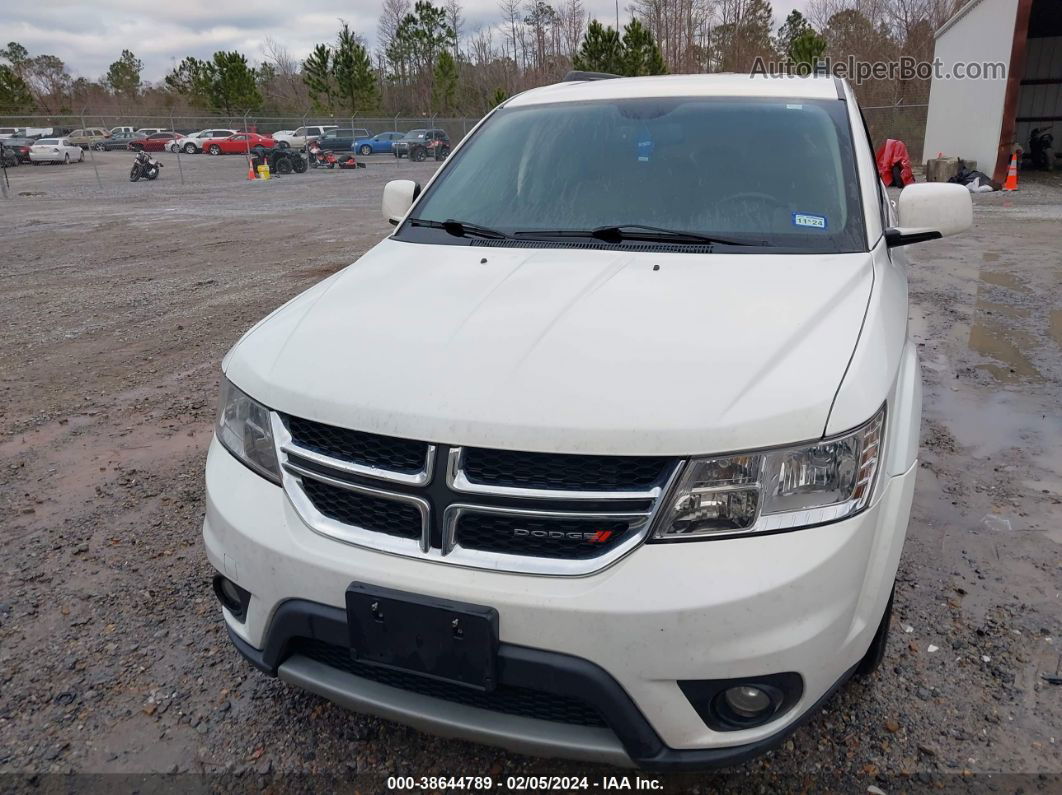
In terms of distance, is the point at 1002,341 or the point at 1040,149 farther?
the point at 1040,149

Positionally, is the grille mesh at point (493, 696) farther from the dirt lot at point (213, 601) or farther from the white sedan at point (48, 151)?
the white sedan at point (48, 151)

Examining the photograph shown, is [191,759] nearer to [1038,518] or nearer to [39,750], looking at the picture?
[39,750]

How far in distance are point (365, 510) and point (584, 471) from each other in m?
0.55

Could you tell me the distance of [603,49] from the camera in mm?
31500

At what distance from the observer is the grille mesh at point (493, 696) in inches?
68.7

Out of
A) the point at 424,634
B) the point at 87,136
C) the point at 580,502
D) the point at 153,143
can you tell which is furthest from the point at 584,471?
the point at 87,136

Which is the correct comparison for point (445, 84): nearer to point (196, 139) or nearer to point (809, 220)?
point (196, 139)

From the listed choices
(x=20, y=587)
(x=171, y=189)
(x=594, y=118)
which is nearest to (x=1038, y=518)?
(x=594, y=118)

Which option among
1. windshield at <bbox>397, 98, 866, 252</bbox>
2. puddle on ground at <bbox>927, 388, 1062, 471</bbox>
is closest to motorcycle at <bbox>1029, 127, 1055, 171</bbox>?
puddle on ground at <bbox>927, 388, 1062, 471</bbox>

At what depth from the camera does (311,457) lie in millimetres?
1906

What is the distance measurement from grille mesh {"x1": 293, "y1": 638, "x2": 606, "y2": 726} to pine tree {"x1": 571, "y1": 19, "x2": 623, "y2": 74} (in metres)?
32.6

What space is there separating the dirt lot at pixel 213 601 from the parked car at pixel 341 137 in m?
35.4

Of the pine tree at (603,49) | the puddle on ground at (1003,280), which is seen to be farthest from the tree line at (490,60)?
the puddle on ground at (1003,280)

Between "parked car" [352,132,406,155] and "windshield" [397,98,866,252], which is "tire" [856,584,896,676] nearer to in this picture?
"windshield" [397,98,866,252]
